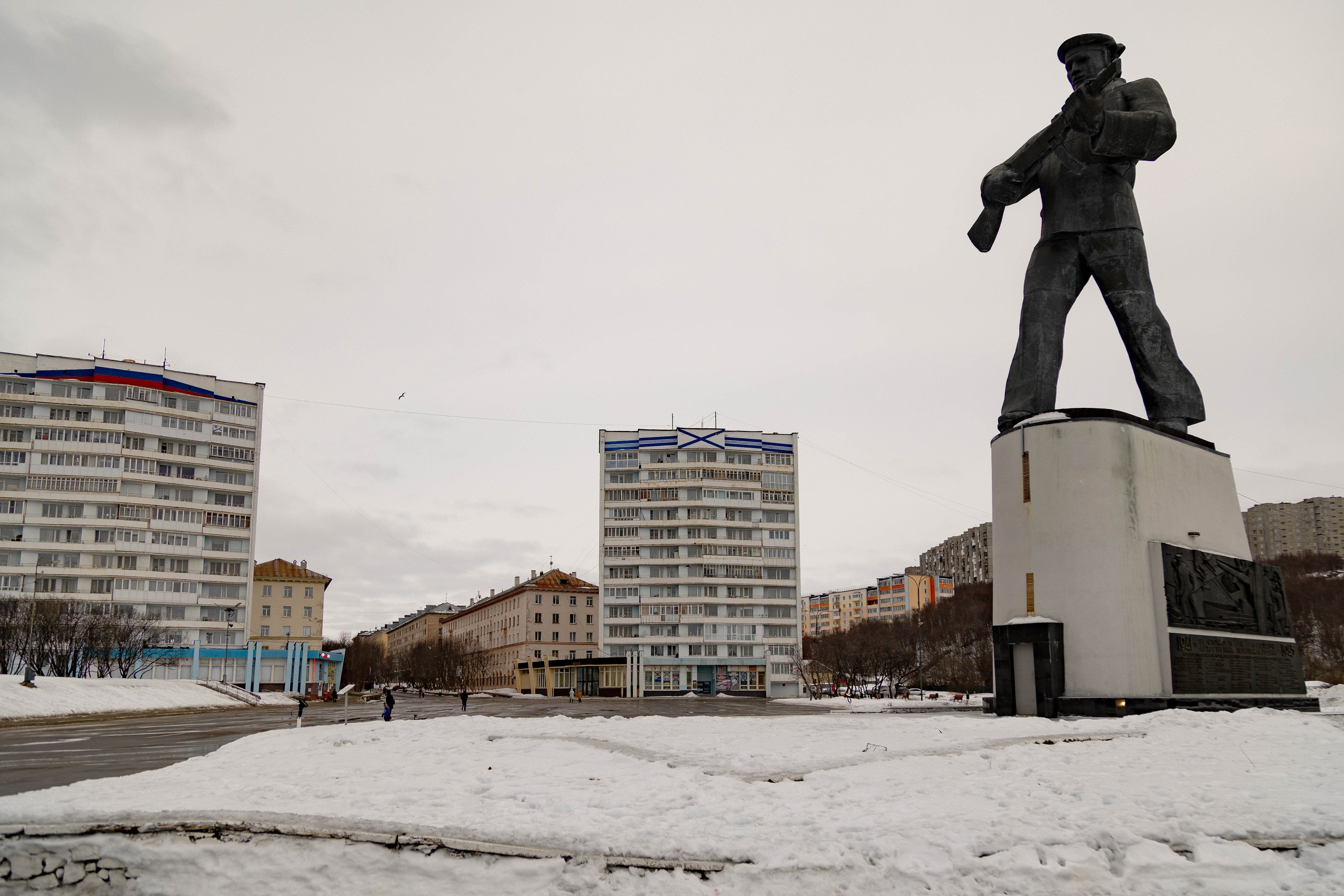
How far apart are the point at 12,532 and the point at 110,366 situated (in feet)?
45.6

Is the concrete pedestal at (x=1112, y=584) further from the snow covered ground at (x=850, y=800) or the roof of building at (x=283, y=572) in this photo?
the roof of building at (x=283, y=572)

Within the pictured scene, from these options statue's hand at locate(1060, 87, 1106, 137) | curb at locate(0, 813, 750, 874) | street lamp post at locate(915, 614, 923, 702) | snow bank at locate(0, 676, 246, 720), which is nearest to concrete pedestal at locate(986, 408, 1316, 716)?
statue's hand at locate(1060, 87, 1106, 137)

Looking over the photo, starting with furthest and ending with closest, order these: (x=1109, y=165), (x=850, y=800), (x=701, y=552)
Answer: (x=701, y=552)
(x=1109, y=165)
(x=850, y=800)

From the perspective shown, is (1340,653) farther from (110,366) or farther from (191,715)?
(110,366)

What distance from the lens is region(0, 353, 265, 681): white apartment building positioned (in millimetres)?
68688

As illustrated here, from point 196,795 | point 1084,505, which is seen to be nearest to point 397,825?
point 196,795

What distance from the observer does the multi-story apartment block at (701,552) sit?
3462 inches

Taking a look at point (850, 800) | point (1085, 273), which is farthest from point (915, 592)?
point (850, 800)

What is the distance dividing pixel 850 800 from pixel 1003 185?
16586mm

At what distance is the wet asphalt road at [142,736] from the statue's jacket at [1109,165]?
15232 millimetres

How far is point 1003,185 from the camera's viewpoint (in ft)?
71.9

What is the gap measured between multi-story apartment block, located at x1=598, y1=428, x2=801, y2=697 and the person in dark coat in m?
Result: 68.8

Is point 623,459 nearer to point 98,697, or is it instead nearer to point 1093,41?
point 98,697

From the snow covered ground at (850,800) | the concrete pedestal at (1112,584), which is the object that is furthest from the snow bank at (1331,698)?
the snow covered ground at (850,800)
